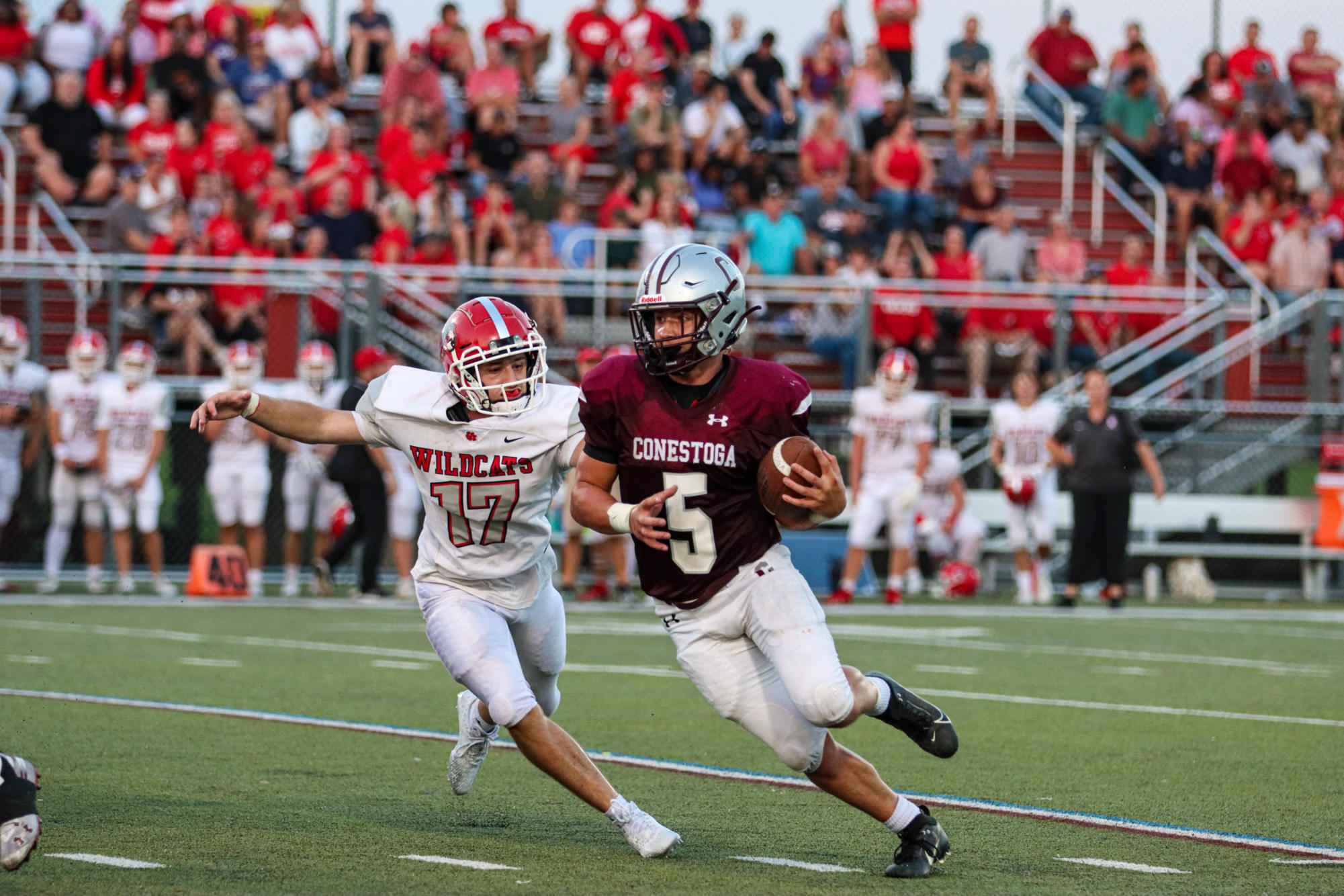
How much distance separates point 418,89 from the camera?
19.4 meters

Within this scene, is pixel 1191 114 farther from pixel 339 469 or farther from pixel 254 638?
pixel 254 638

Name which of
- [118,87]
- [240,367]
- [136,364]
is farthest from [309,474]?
[118,87]

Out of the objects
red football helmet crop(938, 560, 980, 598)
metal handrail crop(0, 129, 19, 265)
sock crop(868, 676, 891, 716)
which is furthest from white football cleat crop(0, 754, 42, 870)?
metal handrail crop(0, 129, 19, 265)

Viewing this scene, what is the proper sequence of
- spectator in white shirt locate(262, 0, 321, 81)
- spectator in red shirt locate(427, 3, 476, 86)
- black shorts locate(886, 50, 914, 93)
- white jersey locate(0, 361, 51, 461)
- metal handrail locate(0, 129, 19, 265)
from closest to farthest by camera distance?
white jersey locate(0, 361, 51, 461)
metal handrail locate(0, 129, 19, 265)
spectator in white shirt locate(262, 0, 321, 81)
spectator in red shirt locate(427, 3, 476, 86)
black shorts locate(886, 50, 914, 93)

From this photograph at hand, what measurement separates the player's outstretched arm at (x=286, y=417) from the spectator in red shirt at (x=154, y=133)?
42.0 feet

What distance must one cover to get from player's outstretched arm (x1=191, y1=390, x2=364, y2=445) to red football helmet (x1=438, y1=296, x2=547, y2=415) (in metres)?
0.39

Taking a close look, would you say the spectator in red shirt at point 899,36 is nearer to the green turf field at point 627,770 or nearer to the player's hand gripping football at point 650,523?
the green turf field at point 627,770

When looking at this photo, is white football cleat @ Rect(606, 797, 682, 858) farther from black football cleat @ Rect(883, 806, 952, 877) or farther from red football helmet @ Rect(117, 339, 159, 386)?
red football helmet @ Rect(117, 339, 159, 386)

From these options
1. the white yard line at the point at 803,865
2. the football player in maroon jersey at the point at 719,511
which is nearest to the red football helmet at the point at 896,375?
the football player in maroon jersey at the point at 719,511

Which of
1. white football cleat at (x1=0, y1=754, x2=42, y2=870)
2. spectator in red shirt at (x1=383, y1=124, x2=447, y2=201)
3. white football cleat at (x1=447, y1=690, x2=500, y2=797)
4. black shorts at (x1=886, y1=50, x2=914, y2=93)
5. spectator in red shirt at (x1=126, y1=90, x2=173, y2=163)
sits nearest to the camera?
white football cleat at (x1=0, y1=754, x2=42, y2=870)

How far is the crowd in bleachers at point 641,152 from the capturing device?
17422 mm

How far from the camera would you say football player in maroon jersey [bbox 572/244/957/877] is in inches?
209

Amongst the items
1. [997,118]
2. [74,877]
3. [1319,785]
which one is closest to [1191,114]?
[997,118]

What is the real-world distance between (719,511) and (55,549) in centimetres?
1094
